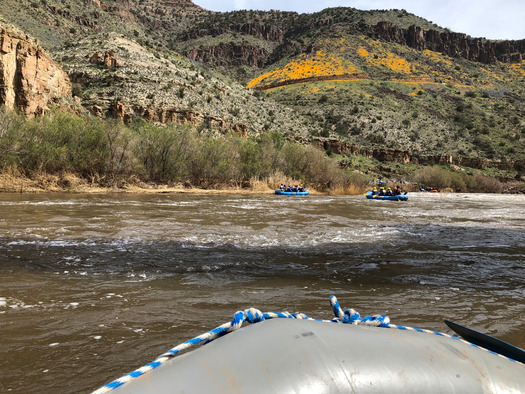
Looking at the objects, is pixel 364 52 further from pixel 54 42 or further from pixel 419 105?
pixel 54 42

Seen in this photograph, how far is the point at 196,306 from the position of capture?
350cm

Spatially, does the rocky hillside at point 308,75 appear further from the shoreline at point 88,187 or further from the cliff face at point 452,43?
the shoreline at point 88,187

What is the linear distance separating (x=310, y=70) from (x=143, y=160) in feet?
209

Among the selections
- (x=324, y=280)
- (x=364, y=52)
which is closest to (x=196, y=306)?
(x=324, y=280)

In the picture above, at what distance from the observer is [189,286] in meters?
4.21

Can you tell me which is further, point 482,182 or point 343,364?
point 482,182

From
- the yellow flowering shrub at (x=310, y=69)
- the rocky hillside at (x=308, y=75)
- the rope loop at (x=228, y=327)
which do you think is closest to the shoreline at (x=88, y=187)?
the rocky hillside at (x=308, y=75)

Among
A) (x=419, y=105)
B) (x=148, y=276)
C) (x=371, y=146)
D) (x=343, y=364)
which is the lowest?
(x=148, y=276)

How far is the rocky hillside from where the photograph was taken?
138ft

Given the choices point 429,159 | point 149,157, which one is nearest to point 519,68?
point 429,159

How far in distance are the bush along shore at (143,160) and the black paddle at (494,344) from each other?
74.9 ft

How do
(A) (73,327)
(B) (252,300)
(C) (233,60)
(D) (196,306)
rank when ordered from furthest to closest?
(C) (233,60) → (B) (252,300) → (D) (196,306) → (A) (73,327)

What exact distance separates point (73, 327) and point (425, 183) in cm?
5106

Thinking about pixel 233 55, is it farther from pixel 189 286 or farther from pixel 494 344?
pixel 494 344
